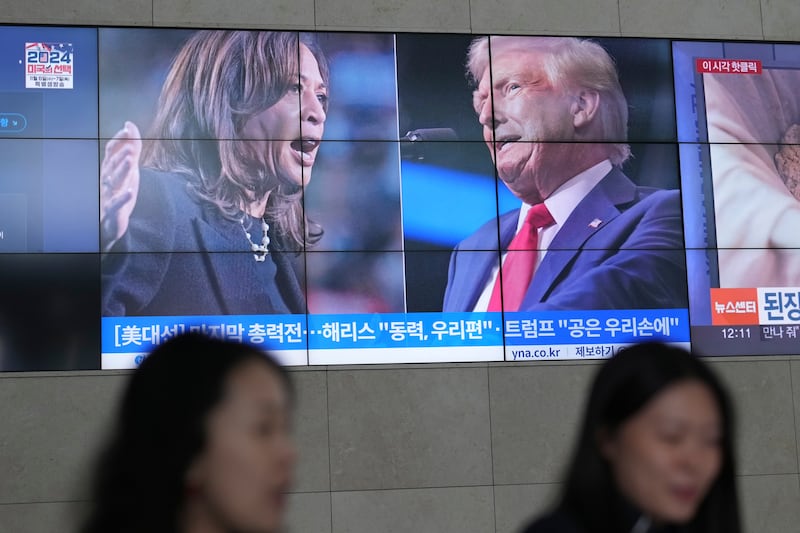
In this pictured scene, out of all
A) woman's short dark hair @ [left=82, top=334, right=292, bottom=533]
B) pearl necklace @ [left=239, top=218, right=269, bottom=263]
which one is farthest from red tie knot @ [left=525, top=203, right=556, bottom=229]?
woman's short dark hair @ [left=82, top=334, right=292, bottom=533]

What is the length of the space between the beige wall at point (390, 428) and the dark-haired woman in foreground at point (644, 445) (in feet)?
26.1

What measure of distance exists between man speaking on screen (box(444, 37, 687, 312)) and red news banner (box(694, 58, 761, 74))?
0.84 metres

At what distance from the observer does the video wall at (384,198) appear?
10.1 m

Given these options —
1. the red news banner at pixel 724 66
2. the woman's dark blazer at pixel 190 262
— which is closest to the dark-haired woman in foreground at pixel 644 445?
the woman's dark blazer at pixel 190 262

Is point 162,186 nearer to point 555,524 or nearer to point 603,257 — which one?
point 603,257

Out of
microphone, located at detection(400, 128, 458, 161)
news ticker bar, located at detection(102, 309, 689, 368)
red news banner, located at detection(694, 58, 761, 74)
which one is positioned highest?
red news banner, located at detection(694, 58, 761, 74)

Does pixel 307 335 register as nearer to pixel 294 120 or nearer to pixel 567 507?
pixel 294 120

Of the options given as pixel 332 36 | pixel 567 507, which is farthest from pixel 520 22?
pixel 567 507

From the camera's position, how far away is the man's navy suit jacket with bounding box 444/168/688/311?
1051 cm

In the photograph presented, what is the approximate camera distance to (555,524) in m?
2.24

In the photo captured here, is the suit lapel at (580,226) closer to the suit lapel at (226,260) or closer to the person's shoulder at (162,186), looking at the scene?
the suit lapel at (226,260)

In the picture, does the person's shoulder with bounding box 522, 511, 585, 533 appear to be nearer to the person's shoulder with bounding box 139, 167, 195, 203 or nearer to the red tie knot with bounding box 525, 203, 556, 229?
the person's shoulder with bounding box 139, 167, 195, 203

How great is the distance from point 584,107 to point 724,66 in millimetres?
1404

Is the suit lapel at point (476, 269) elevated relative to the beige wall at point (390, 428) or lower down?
elevated
